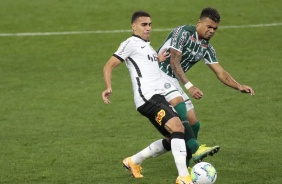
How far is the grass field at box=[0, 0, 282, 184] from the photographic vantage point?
43.6 ft

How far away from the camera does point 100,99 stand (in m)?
19.4

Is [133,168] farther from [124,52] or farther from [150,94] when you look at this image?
[124,52]

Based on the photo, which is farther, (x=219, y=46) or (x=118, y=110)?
(x=219, y=46)

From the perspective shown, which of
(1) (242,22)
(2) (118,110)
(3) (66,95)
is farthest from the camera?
(1) (242,22)

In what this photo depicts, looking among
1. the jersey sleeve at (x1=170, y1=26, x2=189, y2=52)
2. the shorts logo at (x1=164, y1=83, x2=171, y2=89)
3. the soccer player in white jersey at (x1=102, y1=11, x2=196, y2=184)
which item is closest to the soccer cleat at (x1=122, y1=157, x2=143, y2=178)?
the soccer player in white jersey at (x1=102, y1=11, x2=196, y2=184)

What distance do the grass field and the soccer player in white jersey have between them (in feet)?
1.71

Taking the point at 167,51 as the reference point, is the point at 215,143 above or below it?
below

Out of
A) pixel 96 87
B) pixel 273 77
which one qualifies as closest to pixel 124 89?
pixel 96 87

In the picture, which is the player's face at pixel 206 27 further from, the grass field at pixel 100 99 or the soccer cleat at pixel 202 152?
the grass field at pixel 100 99

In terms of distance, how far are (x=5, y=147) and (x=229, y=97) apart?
604 centimetres

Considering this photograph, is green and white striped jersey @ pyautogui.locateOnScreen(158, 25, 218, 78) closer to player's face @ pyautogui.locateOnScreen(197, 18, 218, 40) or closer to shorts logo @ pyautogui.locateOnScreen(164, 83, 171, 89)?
player's face @ pyautogui.locateOnScreen(197, 18, 218, 40)

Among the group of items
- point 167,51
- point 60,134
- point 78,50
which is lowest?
point 78,50

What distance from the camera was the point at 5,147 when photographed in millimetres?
14922

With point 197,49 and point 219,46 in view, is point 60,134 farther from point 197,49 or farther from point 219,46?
point 219,46
